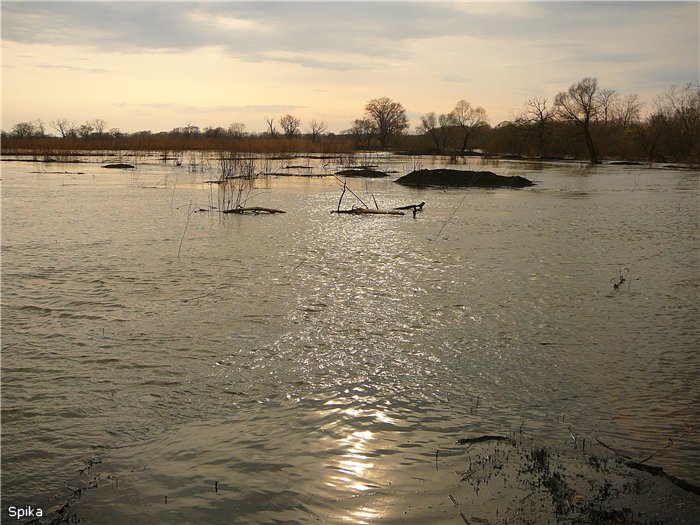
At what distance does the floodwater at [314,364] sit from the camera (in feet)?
10.3

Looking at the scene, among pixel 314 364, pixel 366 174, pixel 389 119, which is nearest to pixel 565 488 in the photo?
pixel 314 364

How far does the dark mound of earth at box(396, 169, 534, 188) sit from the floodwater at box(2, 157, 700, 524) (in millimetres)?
12902

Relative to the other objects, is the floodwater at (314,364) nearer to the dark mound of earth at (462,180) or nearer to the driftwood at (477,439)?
the driftwood at (477,439)

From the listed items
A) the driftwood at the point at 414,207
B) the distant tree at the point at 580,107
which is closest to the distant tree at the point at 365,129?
the distant tree at the point at 580,107

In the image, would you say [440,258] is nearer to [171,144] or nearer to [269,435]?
[269,435]

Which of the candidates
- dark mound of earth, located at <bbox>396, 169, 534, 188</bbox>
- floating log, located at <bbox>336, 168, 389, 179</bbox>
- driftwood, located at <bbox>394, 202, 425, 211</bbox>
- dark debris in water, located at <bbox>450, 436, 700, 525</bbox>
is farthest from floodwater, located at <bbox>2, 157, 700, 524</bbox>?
floating log, located at <bbox>336, 168, 389, 179</bbox>

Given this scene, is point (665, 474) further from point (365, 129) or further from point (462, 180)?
point (365, 129)

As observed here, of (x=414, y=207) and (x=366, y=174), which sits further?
(x=366, y=174)

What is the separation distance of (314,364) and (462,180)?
20.3 meters

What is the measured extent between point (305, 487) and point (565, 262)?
6942 millimetres

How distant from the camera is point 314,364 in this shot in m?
4.79

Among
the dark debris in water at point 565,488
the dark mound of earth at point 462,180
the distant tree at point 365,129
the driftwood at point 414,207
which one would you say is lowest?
the dark debris in water at point 565,488

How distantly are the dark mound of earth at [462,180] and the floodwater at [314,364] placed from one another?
42.3ft

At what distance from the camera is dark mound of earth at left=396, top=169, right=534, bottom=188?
23.5 metres
